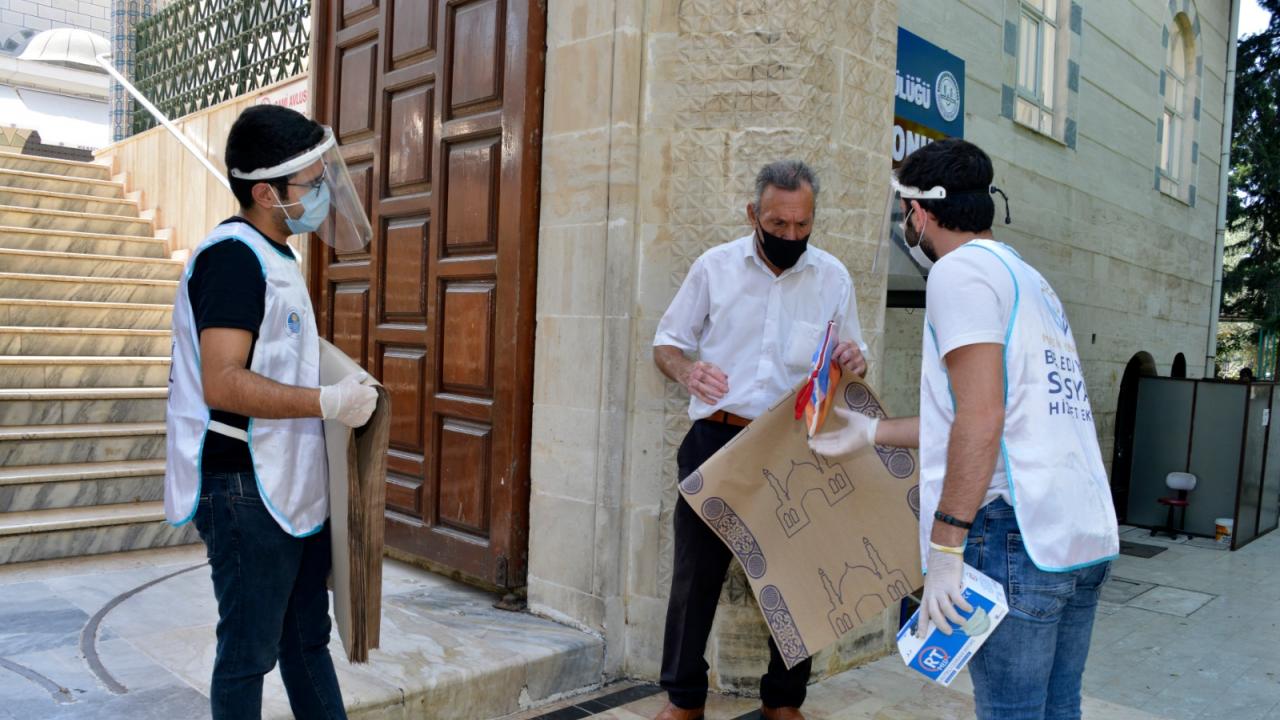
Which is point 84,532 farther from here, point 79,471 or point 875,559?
Result: point 875,559

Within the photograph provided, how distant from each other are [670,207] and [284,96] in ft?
14.2

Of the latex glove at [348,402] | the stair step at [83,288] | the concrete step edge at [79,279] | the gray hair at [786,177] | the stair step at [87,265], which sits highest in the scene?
the gray hair at [786,177]

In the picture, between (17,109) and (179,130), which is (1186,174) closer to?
(179,130)

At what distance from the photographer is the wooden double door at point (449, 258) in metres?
4.21

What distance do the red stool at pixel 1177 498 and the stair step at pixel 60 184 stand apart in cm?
1004

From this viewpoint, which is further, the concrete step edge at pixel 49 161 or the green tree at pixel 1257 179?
the green tree at pixel 1257 179

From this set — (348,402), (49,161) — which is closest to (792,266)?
(348,402)

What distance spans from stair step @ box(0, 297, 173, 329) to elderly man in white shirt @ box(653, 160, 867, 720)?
521 cm

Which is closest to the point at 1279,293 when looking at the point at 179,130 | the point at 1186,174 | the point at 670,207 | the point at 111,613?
the point at 1186,174

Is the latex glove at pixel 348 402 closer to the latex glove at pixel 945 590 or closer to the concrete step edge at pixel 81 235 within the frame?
the latex glove at pixel 945 590

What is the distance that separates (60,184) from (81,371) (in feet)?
11.4

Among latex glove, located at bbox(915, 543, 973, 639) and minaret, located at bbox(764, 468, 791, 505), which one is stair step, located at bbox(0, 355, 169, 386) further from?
latex glove, located at bbox(915, 543, 973, 639)

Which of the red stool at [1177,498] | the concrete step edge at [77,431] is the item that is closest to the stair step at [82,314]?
the concrete step edge at [77,431]

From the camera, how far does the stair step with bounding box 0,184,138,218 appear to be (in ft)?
26.0
